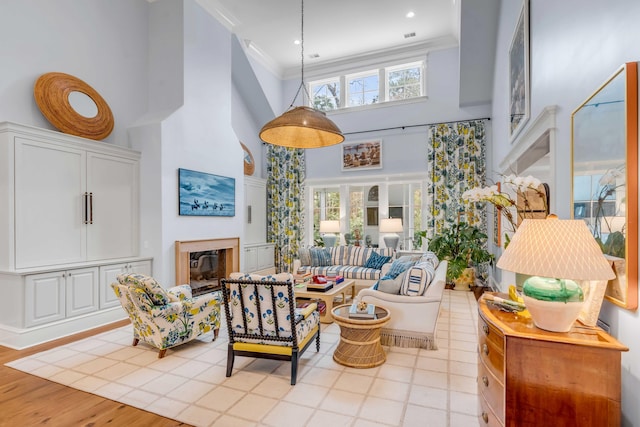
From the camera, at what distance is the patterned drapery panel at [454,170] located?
638cm

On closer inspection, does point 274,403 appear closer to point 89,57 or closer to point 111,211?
point 111,211

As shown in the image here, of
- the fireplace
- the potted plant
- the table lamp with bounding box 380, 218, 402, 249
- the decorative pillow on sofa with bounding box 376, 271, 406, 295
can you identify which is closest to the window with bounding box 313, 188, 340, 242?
the table lamp with bounding box 380, 218, 402, 249

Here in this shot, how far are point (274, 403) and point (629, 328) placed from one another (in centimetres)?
218

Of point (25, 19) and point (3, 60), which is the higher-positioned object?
point (25, 19)

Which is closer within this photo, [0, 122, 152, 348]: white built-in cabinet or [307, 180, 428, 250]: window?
[0, 122, 152, 348]: white built-in cabinet

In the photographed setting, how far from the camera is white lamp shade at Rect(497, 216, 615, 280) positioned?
1425 mm

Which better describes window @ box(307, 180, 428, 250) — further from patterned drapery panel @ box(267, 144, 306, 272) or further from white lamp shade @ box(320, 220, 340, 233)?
white lamp shade @ box(320, 220, 340, 233)

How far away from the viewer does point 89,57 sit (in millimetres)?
4770

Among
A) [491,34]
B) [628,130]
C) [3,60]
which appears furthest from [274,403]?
[491,34]

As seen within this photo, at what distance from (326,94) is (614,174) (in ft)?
23.1

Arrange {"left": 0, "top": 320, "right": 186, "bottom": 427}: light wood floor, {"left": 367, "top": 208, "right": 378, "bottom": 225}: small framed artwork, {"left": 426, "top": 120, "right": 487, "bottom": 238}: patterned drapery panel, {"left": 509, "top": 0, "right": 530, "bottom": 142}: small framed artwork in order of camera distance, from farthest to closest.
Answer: {"left": 367, "top": 208, "right": 378, "bottom": 225}: small framed artwork → {"left": 426, "top": 120, "right": 487, "bottom": 238}: patterned drapery panel → {"left": 509, "top": 0, "right": 530, "bottom": 142}: small framed artwork → {"left": 0, "top": 320, "right": 186, "bottom": 427}: light wood floor

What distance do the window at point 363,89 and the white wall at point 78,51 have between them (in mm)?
4198

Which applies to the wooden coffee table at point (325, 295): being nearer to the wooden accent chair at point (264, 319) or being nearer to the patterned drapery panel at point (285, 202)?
the wooden accent chair at point (264, 319)

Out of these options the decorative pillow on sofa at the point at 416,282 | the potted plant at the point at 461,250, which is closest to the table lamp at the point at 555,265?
the decorative pillow on sofa at the point at 416,282
